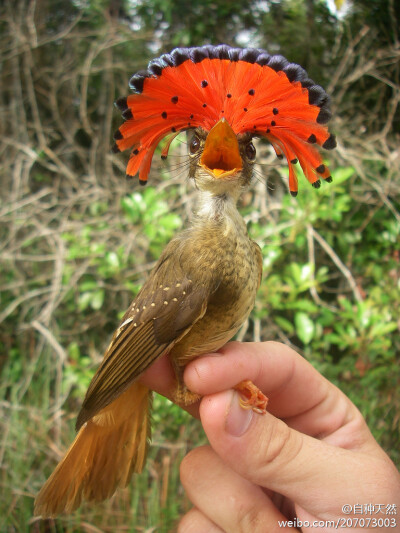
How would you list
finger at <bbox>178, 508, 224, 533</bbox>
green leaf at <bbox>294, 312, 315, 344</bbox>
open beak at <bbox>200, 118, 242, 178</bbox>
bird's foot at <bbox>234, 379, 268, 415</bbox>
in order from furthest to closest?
1. green leaf at <bbox>294, 312, 315, 344</bbox>
2. finger at <bbox>178, 508, 224, 533</bbox>
3. bird's foot at <bbox>234, 379, 268, 415</bbox>
4. open beak at <bbox>200, 118, 242, 178</bbox>

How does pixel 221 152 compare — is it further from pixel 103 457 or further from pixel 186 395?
pixel 103 457

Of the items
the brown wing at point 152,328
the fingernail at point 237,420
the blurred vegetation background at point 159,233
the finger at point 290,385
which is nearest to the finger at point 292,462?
the fingernail at point 237,420

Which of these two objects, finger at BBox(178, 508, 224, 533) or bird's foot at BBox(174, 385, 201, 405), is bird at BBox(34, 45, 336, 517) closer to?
bird's foot at BBox(174, 385, 201, 405)

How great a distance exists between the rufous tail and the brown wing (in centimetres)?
22

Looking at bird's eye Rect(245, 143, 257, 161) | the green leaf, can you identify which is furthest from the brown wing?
the green leaf

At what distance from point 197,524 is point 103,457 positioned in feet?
1.41

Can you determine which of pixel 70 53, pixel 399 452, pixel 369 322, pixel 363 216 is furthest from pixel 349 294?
pixel 70 53

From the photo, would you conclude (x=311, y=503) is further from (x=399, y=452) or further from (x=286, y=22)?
(x=286, y=22)

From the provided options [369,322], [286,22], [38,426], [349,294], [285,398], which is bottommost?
[38,426]

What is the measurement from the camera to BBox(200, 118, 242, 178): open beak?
47.1 inches

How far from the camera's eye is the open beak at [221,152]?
3.93ft

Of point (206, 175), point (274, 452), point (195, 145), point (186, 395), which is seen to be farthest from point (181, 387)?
point (195, 145)

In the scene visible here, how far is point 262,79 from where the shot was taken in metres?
1.26

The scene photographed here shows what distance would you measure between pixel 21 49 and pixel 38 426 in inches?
149
